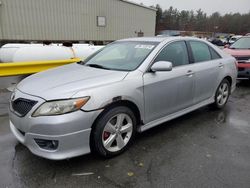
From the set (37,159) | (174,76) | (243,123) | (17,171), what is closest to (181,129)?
(174,76)

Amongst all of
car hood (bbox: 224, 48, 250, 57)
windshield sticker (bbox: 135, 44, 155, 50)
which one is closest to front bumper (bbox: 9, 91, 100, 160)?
windshield sticker (bbox: 135, 44, 155, 50)

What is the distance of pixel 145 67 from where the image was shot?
3.27m

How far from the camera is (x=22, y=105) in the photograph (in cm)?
272

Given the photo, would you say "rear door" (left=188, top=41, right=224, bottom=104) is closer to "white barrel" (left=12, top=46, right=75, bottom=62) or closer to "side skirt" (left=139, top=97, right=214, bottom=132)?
"side skirt" (left=139, top=97, right=214, bottom=132)

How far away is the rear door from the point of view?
13.5 feet

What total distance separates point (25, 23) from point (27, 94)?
14783 millimetres

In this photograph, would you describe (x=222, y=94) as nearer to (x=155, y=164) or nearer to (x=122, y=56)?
(x=122, y=56)

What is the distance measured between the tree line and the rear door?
236 ft

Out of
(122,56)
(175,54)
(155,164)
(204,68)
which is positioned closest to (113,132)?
(155,164)

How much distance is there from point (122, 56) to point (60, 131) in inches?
70.2

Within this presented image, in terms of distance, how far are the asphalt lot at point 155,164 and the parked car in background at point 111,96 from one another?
0.87ft

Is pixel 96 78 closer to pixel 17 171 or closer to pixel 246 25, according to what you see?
pixel 17 171

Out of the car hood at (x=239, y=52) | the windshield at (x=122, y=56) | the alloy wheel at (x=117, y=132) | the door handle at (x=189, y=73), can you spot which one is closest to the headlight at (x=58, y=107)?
the alloy wheel at (x=117, y=132)

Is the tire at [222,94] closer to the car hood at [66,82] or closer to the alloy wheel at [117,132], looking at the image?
the alloy wheel at [117,132]
